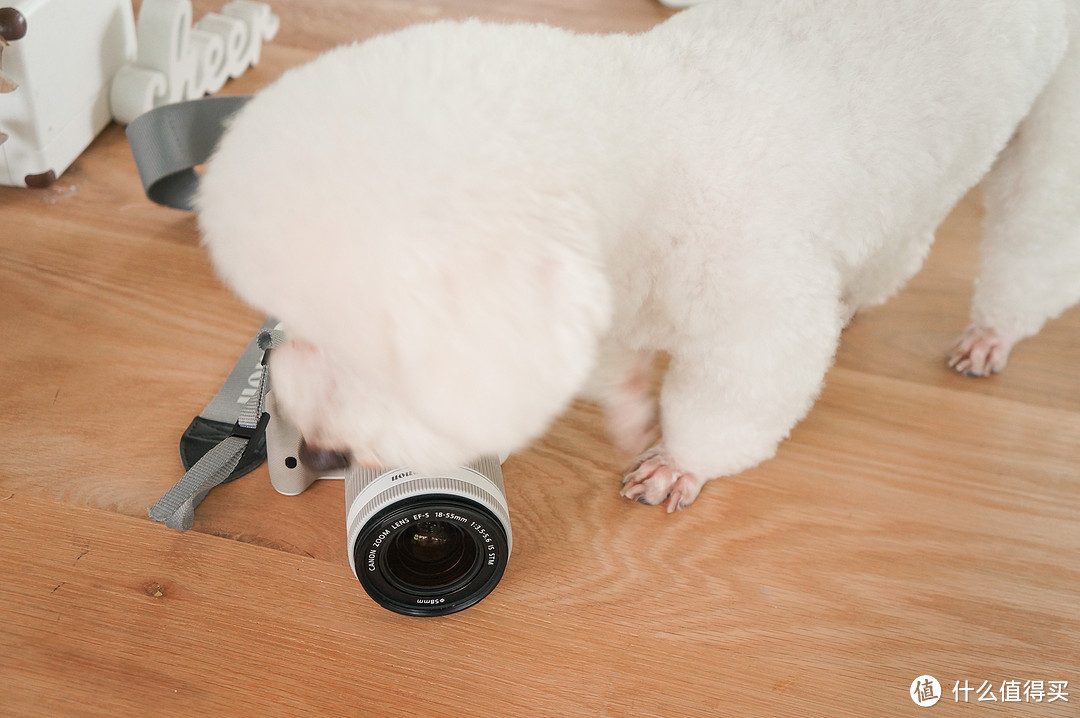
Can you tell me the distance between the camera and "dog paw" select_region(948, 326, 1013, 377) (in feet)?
3.06

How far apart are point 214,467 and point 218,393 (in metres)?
0.13

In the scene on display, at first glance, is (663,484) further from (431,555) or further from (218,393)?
(218,393)

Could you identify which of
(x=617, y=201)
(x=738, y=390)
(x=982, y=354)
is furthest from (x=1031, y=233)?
(x=617, y=201)

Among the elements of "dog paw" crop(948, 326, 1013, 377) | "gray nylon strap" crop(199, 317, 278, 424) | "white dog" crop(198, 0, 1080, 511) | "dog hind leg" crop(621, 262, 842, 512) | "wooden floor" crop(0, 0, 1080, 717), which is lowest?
"wooden floor" crop(0, 0, 1080, 717)

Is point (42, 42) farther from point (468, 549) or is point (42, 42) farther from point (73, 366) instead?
point (468, 549)

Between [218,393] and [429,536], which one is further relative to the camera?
[218,393]

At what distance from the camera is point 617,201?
48 centimetres

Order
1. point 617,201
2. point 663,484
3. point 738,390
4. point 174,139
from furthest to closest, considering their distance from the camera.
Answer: point 174,139 → point 663,484 → point 738,390 → point 617,201

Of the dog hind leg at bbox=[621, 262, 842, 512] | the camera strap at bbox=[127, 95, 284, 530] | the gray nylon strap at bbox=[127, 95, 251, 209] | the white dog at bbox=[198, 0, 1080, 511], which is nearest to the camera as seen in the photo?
the white dog at bbox=[198, 0, 1080, 511]

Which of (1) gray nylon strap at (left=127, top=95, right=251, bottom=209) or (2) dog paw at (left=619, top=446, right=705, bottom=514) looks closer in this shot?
(2) dog paw at (left=619, top=446, right=705, bottom=514)

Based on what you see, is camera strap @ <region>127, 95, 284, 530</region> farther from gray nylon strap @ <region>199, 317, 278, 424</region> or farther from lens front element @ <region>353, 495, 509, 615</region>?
lens front element @ <region>353, 495, 509, 615</region>

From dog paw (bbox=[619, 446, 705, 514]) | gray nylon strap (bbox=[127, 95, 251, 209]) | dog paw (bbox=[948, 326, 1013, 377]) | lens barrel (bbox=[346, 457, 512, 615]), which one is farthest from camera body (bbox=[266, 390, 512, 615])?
dog paw (bbox=[948, 326, 1013, 377])

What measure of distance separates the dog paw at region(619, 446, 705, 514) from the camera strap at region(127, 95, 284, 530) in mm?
361

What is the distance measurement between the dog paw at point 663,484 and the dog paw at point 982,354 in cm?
39
